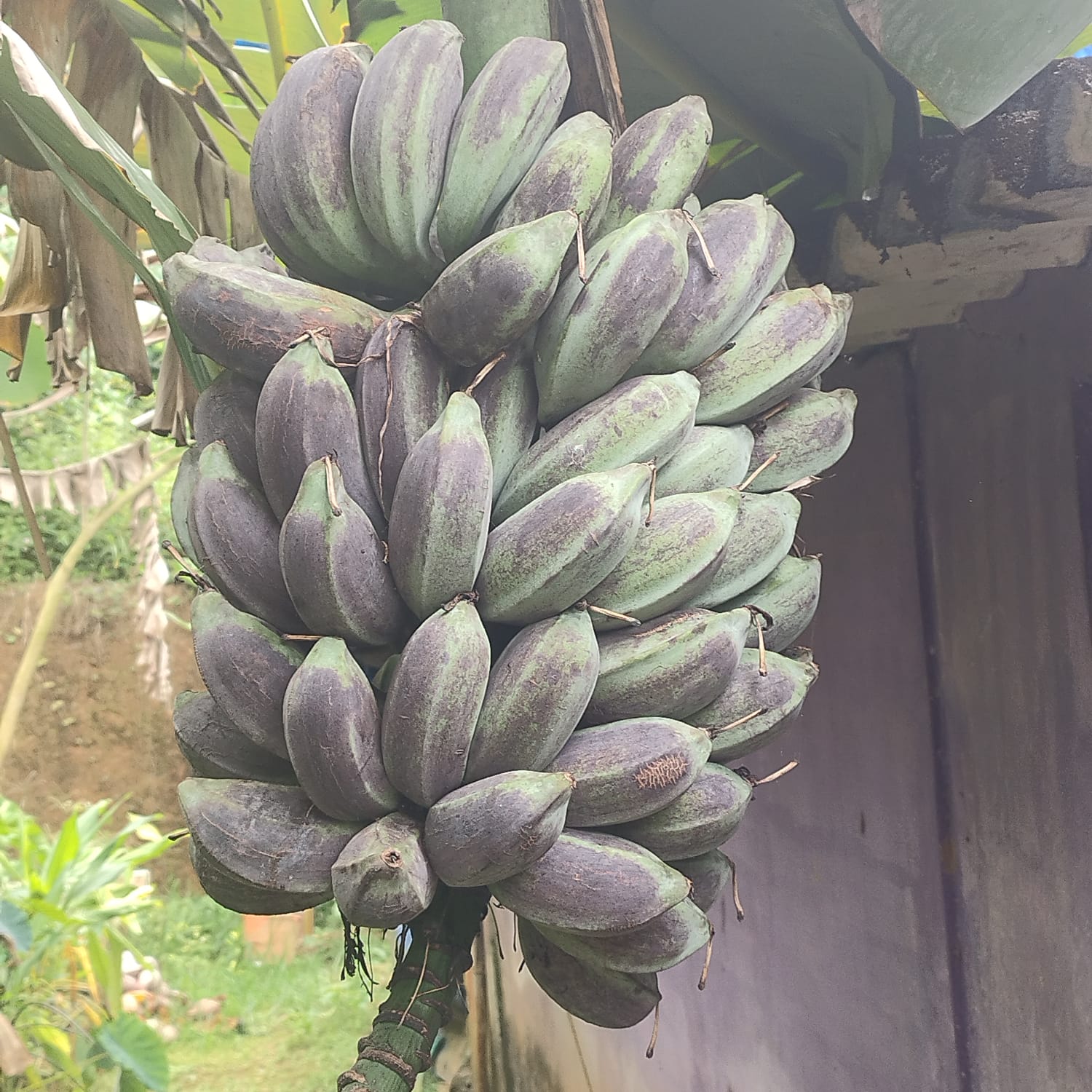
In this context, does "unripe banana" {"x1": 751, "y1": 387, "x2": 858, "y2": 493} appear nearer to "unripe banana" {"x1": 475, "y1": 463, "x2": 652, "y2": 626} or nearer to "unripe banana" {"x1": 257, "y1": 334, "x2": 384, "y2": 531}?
"unripe banana" {"x1": 475, "y1": 463, "x2": 652, "y2": 626}

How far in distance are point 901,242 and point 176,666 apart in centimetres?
539

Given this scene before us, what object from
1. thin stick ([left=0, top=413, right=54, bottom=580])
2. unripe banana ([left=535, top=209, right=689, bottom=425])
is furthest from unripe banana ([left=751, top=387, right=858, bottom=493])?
thin stick ([left=0, top=413, right=54, bottom=580])

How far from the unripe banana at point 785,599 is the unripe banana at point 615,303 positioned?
0.16 metres

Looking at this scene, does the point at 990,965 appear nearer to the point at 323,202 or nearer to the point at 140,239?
the point at 323,202

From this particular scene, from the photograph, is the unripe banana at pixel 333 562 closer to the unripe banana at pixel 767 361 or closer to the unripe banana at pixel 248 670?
the unripe banana at pixel 248 670

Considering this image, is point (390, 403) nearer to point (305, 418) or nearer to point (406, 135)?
point (305, 418)

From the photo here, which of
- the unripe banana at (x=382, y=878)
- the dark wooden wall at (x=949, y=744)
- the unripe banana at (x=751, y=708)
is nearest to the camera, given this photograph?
the unripe banana at (x=382, y=878)

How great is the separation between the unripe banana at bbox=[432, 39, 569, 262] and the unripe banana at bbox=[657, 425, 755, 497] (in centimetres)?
18

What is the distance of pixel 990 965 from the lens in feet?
2.76

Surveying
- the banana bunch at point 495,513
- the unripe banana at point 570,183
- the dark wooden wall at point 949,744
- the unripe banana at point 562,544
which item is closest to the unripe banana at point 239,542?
the banana bunch at point 495,513

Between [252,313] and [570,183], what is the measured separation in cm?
19

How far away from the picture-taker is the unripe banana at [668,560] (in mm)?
494

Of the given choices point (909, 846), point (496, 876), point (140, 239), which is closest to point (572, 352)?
point (496, 876)

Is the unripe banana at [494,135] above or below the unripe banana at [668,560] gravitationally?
above
